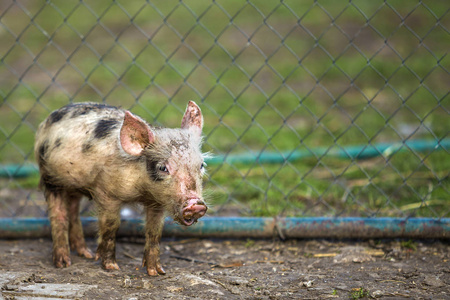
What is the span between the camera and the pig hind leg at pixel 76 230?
3666 mm

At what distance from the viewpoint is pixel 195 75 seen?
26.6 feet

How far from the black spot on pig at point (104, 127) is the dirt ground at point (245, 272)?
2.63ft

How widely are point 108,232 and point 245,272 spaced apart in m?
0.85

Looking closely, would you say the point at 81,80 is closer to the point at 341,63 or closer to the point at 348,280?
the point at 341,63

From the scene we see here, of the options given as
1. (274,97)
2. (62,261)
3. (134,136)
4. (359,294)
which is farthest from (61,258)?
(274,97)

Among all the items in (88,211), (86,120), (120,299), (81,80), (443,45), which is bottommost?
(120,299)

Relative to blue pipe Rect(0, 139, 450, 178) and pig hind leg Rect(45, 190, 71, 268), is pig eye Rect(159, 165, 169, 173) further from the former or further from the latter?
blue pipe Rect(0, 139, 450, 178)

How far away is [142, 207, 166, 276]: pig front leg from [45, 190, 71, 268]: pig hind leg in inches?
19.8

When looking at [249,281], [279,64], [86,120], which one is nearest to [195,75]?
[279,64]

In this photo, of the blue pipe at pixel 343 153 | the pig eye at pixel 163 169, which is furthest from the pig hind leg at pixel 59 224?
the blue pipe at pixel 343 153

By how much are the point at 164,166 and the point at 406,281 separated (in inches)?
58.8

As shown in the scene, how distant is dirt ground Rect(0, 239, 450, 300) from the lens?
2.96 m

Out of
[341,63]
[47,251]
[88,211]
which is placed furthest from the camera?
[341,63]

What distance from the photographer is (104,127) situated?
11.0ft
